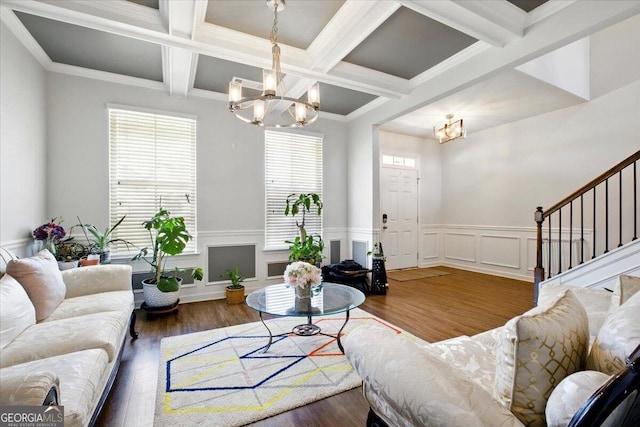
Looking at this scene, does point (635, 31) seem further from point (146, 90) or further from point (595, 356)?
point (146, 90)

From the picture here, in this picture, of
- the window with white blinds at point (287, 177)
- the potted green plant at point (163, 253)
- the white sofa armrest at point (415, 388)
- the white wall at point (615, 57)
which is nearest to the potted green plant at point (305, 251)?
the window with white blinds at point (287, 177)

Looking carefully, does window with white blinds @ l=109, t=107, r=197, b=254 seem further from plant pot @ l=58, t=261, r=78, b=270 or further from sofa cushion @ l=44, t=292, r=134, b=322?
sofa cushion @ l=44, t=292, r=134, b=322

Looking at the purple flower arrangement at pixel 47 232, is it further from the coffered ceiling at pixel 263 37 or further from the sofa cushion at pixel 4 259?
the coffered ceiling at pixel 263 37

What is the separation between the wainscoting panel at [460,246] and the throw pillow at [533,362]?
18.5ft

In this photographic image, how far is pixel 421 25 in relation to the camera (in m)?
2.63

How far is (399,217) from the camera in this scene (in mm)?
Result: 6184

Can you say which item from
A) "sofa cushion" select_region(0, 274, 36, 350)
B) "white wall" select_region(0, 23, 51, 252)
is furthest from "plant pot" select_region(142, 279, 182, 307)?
"sofa cushion" select_region(0, 274, 36, 350)

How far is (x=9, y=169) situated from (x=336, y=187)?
397cm

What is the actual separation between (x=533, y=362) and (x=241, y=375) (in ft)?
6.32

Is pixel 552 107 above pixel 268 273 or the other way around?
above

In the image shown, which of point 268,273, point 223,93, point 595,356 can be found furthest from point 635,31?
point 268,273

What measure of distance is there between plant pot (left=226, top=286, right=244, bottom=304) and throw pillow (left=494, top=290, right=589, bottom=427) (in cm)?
346

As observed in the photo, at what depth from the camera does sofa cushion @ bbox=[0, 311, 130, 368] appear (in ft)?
4.88

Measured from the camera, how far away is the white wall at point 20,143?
243 cm
